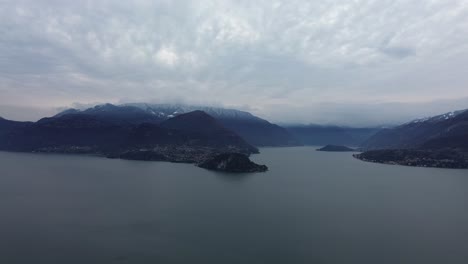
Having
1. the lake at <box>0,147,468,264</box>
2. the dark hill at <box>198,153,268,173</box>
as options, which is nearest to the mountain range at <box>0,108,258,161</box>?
the dark hill at <box>198,153,268,173</box>

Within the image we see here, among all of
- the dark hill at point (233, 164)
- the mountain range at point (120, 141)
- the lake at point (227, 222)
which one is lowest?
the lake at point (227, 222)

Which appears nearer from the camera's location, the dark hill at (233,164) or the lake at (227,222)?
the lake at (227,222)

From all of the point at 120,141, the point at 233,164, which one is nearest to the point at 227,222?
the point at 233,164

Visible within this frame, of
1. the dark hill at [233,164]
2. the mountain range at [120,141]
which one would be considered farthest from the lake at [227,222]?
the mountain range at [120,141]

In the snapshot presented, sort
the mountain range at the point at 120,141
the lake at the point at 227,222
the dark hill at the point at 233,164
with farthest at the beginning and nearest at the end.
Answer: the mountain range at the point at 120,141, the dark hill at the point at 233,164, the lake at the point at 227,222

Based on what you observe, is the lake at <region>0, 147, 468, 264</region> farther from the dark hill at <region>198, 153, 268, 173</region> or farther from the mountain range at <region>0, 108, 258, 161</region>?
the mountain range at <region>0, 108, 258, 161</region>

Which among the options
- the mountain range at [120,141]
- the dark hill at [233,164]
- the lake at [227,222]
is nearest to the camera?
the lake at [227,222]

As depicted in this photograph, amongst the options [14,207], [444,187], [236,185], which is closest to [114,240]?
[14,207]

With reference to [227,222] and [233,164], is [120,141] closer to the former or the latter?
[233,164]

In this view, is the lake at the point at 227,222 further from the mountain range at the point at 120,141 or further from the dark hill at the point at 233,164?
the mountain range at the point at 120,141
